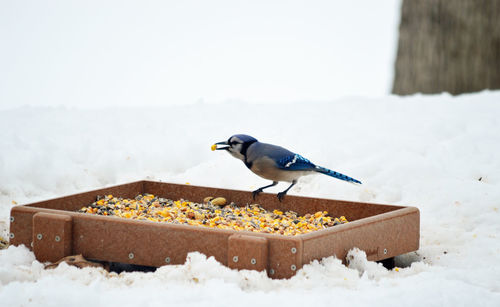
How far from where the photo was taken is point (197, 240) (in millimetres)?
3232

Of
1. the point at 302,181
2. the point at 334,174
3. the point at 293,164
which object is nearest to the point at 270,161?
the point at 293,164

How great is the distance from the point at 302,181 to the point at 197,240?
201 cm

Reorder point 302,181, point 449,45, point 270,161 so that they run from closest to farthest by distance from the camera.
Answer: point 270,161 → point 302,181 → point 449,45

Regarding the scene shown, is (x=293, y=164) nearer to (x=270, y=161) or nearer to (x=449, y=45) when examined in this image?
(x=270, y=161)

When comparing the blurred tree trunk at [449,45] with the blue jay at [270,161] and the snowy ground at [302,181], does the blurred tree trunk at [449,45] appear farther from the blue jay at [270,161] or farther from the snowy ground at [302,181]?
the blue jay at [270,161]

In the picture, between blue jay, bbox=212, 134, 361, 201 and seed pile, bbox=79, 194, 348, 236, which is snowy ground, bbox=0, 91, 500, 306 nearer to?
seed pile, bbox=79, 194, 348, 236

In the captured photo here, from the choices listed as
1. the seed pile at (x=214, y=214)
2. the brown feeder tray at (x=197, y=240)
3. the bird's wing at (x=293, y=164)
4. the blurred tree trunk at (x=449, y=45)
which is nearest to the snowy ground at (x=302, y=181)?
the brown feeder tray at (x=197, y=240)

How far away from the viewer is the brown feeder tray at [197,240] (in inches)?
121

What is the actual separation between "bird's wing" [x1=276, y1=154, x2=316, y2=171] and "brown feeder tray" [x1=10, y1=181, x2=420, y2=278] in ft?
1.29

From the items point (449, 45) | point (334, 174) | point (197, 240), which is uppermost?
point (449, 45)

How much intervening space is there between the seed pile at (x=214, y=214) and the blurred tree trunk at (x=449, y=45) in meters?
5.04

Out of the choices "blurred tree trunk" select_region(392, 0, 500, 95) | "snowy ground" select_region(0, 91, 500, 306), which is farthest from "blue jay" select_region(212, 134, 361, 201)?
"blurred tree trunk" select_region(392, 0, 500, 95)

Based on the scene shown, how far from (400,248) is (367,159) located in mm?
1654

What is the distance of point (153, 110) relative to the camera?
682 centimetres
